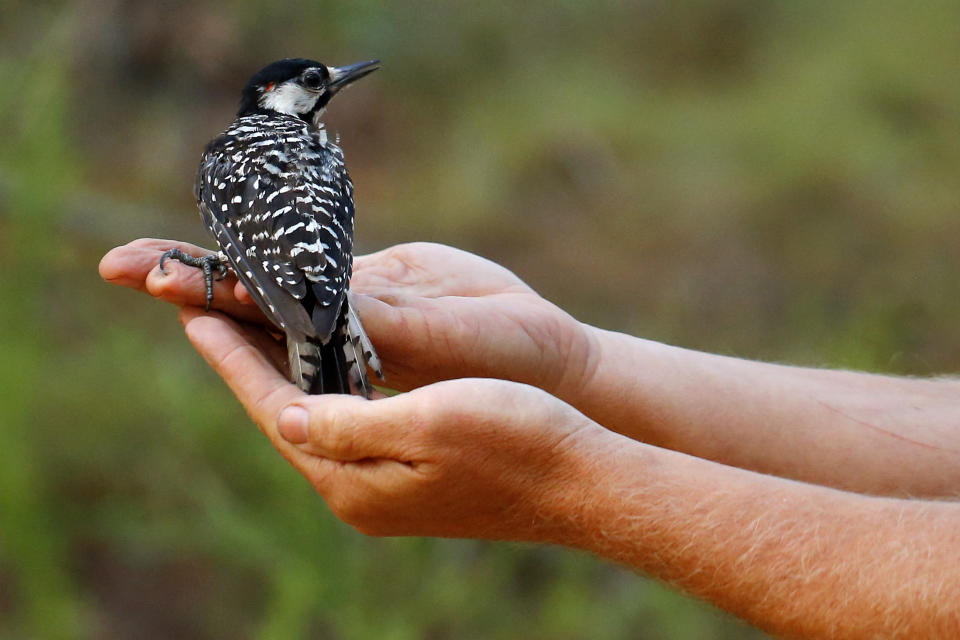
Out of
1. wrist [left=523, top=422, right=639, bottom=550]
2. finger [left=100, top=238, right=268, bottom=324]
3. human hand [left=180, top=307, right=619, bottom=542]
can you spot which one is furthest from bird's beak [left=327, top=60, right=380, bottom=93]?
wrist [left=523, top=422, right=639, bottom=550]

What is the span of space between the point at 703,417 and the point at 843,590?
81 cm

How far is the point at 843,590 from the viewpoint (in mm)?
1931

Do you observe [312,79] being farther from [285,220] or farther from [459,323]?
[459,323]

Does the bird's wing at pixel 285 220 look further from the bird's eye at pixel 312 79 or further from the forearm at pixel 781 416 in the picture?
the forearm at pixel 781 416

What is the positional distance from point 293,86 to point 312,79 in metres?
0.07

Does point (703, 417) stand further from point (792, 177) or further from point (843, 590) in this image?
point (792, 177)

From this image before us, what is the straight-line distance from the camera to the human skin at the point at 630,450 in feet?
6.44

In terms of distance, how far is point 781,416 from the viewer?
271cm

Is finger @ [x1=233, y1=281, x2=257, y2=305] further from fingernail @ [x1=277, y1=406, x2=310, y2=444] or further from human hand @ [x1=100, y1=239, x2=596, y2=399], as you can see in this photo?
fingernail @ [x1=277, y1=406, x2=310, y2=444]

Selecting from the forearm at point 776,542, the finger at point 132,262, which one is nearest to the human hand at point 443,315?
the finger at point 132,262

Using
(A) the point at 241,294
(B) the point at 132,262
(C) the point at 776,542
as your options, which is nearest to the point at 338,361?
(A) the point at 241,294

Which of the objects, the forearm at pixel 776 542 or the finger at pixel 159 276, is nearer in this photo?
the forearm at pixel 776 542

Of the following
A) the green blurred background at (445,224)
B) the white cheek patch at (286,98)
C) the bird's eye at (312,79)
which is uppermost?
the bird's eye at (312,79)

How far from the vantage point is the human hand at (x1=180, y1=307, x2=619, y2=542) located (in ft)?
6.60
